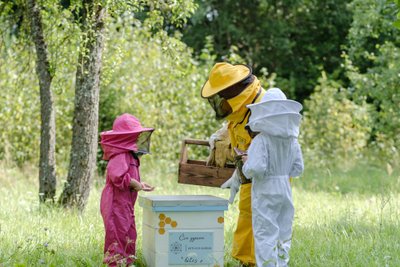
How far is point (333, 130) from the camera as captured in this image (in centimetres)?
1738

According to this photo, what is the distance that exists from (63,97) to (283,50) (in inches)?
550

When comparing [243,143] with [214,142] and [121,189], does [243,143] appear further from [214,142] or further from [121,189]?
[121,189]

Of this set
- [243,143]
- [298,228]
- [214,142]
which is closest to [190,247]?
[243,143]

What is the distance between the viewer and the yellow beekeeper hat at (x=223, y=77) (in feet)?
20.2

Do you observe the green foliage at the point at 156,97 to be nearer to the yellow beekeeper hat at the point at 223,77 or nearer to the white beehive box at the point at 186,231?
the yellow beekeeper hat at the point at 223,77

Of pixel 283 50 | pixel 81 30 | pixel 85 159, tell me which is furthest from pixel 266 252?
pixel 283 50

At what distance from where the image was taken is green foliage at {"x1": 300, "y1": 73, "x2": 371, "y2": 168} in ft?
55.6

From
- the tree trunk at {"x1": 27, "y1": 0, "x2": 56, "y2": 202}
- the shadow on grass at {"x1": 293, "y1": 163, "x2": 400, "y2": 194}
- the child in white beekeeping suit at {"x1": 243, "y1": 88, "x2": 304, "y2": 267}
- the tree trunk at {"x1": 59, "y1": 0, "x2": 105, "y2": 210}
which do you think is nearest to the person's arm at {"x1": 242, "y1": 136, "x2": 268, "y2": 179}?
the child in white beekeeping suit at {"x1": 243, "y1": 88, "x2": 304, "y2": 267}

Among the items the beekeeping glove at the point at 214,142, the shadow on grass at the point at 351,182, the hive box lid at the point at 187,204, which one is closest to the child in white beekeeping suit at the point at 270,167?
Answer: the hive box lid at the point at 187,204

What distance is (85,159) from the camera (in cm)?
877

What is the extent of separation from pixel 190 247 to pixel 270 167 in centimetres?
84

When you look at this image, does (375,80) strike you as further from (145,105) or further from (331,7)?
(331,7)

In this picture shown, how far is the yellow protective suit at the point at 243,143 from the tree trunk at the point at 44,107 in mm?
3373

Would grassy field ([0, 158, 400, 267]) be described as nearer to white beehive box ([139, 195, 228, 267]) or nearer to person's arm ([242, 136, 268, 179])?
white beehive box ([139, 195, 228, 267])
